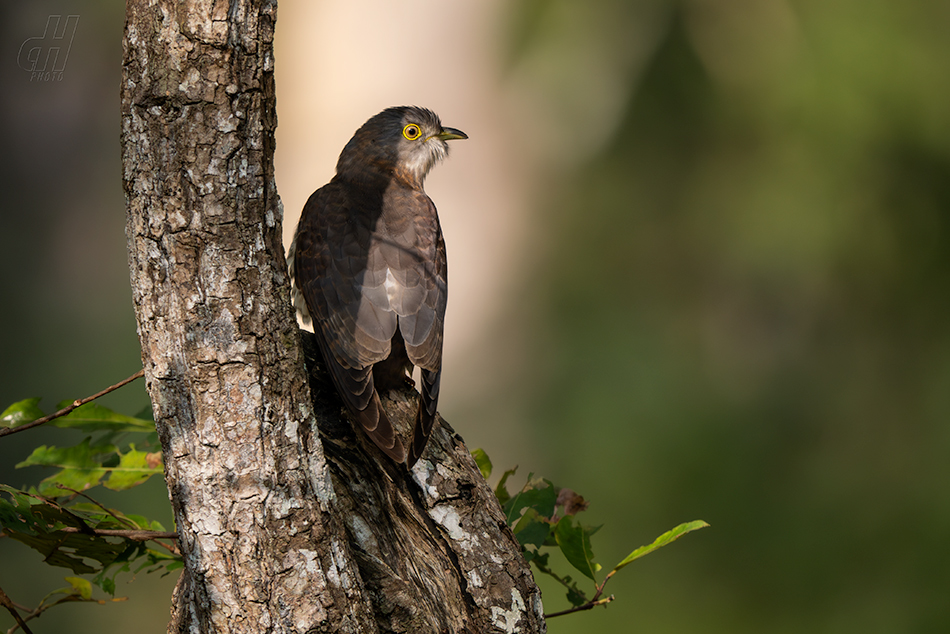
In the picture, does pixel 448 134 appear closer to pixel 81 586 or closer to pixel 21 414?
pixel 21 414

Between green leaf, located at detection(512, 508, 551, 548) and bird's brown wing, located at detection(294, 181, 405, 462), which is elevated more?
bird's brown wing, located at detection(294, 181, 405, 462)

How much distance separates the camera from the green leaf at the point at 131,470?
6.68 ft

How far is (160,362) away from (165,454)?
0.56 ft

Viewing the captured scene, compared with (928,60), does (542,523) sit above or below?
below

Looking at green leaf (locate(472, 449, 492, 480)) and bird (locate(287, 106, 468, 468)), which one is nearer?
bird (locate(287, 106, 468, 468))

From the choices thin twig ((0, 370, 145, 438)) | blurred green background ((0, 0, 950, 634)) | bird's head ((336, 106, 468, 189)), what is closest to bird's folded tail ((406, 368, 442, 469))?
thin twig ((0, 370, 145, 438))

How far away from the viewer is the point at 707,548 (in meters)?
6.73

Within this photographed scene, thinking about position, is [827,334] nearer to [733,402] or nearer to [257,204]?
[733,402]

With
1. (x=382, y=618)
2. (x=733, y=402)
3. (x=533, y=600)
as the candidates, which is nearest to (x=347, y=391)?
(x=382, y=618)

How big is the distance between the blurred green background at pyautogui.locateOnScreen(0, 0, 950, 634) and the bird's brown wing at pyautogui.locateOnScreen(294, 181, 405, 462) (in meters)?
4.58

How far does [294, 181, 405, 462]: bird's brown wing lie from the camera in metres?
1.87

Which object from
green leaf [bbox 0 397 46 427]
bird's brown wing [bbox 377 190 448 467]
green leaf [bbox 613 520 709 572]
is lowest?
green leaf [bbox 613 520 709 572]

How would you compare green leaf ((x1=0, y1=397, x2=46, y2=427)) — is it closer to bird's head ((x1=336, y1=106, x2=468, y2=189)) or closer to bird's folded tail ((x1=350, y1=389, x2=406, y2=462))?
bird's folded tail ((x1=350, y1=389, x2=406, y2=462))

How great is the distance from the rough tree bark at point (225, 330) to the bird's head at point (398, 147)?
1609 mm
